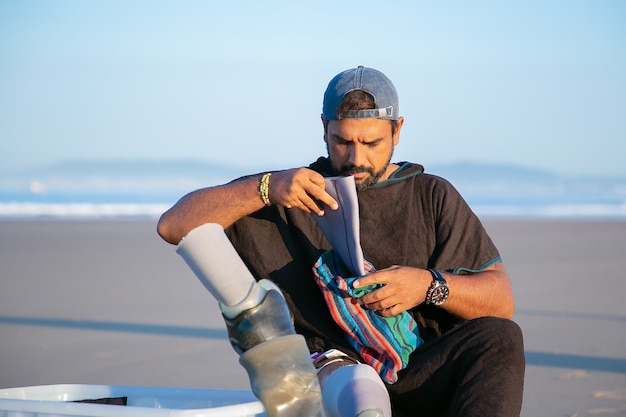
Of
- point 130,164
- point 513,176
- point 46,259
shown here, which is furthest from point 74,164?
point 46,259

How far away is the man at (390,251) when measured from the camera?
112 inches

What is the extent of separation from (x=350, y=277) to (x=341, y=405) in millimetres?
512

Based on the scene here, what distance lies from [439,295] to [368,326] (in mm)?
254

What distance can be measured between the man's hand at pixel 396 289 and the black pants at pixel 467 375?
19cm

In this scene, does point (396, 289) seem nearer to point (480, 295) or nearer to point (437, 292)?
point (437, 292)

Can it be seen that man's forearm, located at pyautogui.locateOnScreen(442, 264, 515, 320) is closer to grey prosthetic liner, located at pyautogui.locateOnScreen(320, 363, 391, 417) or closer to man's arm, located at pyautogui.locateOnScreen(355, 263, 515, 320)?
man's arm, located at pyautogui.locateOnScreen(355, 263, 515, 320)

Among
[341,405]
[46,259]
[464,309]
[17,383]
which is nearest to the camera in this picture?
[341,405]

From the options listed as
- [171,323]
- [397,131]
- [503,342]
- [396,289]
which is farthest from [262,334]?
[171,323]

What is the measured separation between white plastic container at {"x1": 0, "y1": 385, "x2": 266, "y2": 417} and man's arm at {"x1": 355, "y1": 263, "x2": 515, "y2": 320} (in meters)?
0.52

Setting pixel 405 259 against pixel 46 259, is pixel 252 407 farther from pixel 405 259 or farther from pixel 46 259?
pixel 46 259

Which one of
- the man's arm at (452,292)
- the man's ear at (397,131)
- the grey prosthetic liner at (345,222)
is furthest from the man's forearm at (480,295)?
the man's ear at (397,131)

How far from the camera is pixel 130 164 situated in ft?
187

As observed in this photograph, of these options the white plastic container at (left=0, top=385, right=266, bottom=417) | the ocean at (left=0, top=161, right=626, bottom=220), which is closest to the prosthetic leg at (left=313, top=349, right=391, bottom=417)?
the white plastic container at (left=0, top=385, right=266, bottom=417)

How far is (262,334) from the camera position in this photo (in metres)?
2.36
